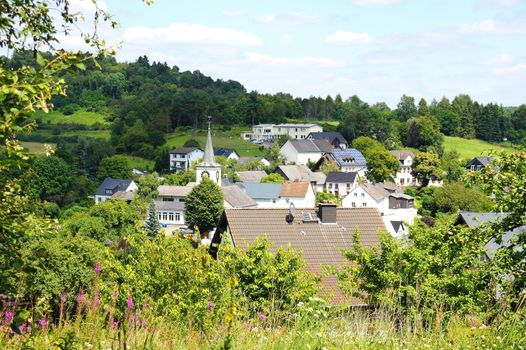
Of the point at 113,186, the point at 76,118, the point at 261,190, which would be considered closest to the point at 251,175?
the point at 261,190

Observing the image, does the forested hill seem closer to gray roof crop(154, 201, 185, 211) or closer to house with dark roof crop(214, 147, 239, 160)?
Result: house with dark roof crop(214, 147, 239, 160)

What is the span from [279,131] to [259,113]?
9.01 meters

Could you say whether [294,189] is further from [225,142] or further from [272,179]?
[225,142]

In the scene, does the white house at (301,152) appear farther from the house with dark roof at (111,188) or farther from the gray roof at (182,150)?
the house with dark roof at (111,188)

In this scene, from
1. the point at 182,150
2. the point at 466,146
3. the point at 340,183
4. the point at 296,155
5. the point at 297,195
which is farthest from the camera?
the point at 466,146

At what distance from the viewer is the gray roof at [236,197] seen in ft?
180

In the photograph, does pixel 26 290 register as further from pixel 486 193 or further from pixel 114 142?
pixel 114 142

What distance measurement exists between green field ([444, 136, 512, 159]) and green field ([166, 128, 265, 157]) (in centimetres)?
2904

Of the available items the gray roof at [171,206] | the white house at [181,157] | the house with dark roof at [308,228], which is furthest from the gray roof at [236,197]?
the house with dark roof at [308,228]

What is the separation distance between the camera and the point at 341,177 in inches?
3068

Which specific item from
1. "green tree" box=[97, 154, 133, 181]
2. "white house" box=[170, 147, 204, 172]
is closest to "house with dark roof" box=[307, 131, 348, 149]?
"white house" box=[170, 147, 204, 172]

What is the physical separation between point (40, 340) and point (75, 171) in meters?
78.1

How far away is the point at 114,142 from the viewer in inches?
4001

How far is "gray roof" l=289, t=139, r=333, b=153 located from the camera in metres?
90.7
